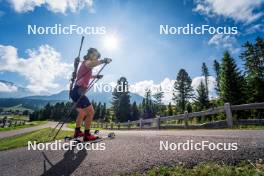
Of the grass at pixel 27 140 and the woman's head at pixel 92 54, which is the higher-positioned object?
the woman's head at pixel 92 54

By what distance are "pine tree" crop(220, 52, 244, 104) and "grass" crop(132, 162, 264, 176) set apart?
35.3 metres

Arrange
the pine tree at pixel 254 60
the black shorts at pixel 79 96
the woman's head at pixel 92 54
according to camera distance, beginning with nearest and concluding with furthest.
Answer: the black shorts at pixel 79 96, the woman's head at pixel 92 54, the pine tree at pixel 254 60

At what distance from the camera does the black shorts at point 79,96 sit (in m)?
6.10

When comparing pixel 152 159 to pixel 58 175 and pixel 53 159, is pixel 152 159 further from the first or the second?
pixel 53 159

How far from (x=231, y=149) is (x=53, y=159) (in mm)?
3430

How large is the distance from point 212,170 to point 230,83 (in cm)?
3693

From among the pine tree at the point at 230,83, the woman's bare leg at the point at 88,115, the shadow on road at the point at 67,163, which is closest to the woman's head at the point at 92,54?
the woman's bare leg at the point at 88,115

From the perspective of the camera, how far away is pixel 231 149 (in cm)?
408

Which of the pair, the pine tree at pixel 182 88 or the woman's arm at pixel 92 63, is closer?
the woman's arm at pixel 92 63

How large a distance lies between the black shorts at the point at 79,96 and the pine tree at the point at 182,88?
62.5 m

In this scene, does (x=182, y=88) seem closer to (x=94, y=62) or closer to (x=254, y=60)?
(x=254, y=60)

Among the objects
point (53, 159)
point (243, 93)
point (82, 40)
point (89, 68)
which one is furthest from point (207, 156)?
point (243, 93)

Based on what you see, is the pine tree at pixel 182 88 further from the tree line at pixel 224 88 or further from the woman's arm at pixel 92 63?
the woman's arm at pixel 92 63

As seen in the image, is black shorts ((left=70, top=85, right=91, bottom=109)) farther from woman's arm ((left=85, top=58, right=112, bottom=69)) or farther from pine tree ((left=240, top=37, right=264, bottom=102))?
pine tree ((left=240, top=37, right=264, bottom=102))
